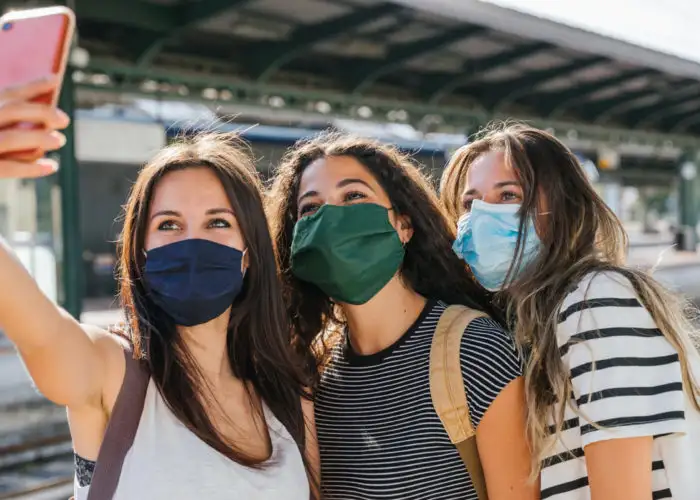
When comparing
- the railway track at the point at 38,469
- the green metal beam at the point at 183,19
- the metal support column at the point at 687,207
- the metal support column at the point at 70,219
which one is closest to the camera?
the railway track at the point at 38,469

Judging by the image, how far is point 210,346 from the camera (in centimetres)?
228

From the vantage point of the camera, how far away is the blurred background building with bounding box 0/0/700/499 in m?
8.16

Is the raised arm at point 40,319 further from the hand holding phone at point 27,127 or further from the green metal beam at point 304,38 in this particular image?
the green metal beam at point 304,38

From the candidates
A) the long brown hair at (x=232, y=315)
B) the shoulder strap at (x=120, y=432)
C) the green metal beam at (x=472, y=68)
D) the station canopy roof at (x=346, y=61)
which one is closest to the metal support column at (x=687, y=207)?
the station canopy roof at (x=346, y=61)

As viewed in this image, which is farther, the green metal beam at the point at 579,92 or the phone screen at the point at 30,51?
the green metal beam at the point at 579,92

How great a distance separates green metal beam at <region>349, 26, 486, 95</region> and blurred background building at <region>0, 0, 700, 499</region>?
0.7 inches

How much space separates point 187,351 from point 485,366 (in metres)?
0.85

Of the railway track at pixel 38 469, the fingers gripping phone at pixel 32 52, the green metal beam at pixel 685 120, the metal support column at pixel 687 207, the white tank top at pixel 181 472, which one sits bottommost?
the railway track at pixel 38 469

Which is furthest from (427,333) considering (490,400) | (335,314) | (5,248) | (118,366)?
(5,248)

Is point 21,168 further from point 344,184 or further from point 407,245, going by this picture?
point 407,245

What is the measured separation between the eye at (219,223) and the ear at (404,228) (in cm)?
67

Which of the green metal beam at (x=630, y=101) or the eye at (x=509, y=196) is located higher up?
the green metal beam at (x=630, y=101)

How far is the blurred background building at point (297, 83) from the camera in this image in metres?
8.16

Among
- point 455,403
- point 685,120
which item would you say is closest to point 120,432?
point 455,403
